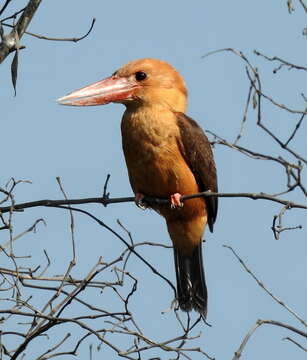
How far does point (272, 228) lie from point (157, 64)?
2108 mm

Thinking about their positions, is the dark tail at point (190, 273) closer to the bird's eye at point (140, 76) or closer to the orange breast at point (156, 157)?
the orange breast at point (156, 157)

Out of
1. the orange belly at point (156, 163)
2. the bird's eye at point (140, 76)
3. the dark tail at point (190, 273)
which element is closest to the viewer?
the orange belly at point (156, 163)

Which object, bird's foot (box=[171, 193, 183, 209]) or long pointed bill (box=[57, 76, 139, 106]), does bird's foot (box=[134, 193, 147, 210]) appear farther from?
long pointed bill (box=[57, 76, 139, 106])

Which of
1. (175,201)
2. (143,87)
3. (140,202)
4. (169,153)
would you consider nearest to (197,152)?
(169,153)

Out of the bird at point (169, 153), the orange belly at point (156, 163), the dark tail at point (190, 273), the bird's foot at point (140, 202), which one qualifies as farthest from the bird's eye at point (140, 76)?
the dark tail at point (190, 273)

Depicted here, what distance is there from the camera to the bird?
458 cm

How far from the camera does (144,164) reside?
4.57 meters

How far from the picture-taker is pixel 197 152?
15.4 ft

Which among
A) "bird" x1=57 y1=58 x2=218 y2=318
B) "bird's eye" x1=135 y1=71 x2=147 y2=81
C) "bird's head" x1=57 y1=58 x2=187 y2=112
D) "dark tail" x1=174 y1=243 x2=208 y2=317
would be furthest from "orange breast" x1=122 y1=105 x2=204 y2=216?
"dark tail" x1=174 y1=243 x2=208 y2=317

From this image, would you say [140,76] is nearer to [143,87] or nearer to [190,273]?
[143,87]

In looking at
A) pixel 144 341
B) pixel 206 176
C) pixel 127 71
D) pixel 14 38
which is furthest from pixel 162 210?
pixel 14 38

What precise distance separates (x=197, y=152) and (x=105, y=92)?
2.31 feet

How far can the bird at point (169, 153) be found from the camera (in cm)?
458

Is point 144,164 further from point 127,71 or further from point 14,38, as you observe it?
point 14,38
